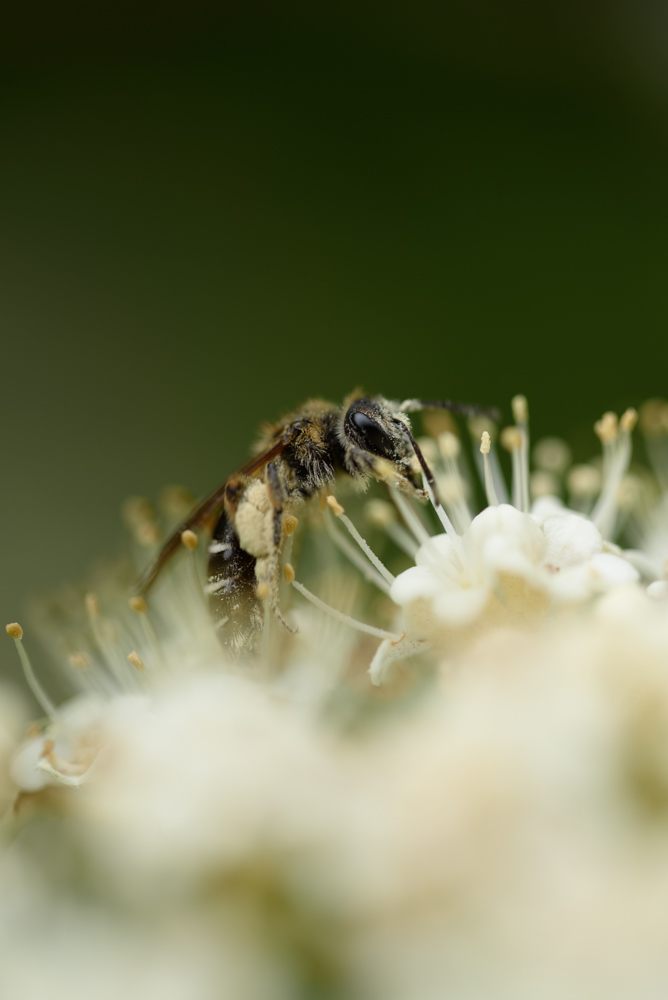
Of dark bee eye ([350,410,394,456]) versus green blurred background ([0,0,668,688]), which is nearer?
dark bee eye ([350,410,394,456])

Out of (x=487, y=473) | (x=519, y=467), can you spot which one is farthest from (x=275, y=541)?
(x=519, y=467)

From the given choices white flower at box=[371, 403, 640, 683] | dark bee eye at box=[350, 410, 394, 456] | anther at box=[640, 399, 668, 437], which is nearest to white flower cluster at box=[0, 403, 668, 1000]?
white flower at box=[371, 403, 640, 683]

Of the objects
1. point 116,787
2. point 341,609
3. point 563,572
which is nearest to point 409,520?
point 341,609

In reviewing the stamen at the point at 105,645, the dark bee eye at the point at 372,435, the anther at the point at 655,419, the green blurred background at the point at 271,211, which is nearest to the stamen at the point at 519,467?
the dark bee eye at the point at 372,435

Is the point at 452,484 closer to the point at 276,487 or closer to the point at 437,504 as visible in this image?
the point at 437,504

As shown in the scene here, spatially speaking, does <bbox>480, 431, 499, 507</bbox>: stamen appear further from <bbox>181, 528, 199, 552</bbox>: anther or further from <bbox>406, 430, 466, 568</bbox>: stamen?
<bbox>181, 528, 199, 552</bbox>: anther

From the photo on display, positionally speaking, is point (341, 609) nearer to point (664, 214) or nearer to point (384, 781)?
point (384, 781)

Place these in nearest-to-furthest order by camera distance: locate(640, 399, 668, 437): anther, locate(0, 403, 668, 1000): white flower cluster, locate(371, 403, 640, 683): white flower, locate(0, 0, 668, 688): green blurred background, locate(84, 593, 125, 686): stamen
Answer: locate(0, 403, 668, 1000): white flower cluster → locate(371, 403, 640, 683): white flower → locate(84, 593, 125, 686): stamen → locate(640, 399, 668, 437): anther → locate(0, 0, 668, 688): green blurred background

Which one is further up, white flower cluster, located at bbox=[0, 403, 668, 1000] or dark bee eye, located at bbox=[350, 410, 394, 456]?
dark bee eye, located at bbox=[350, 410, 394, 456]
